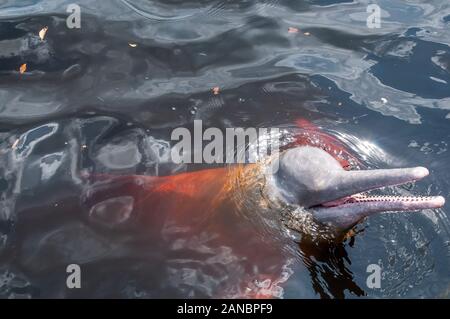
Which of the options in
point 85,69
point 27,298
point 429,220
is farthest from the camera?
point 85,69

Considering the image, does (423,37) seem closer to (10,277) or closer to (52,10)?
(52,10)

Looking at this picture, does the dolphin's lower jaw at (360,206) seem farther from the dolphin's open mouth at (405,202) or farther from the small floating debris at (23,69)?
the small floating debris at (23,69)

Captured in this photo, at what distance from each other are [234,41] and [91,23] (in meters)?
1.99

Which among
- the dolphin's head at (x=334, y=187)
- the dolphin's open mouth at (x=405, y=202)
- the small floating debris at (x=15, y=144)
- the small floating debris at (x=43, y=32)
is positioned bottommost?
the dolphin's open mouth at (x=405, y=202)

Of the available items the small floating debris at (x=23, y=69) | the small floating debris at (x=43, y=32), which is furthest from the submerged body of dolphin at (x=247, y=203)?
the small floating debris at (x=43, y=32)

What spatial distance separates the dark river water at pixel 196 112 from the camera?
540 centimetres

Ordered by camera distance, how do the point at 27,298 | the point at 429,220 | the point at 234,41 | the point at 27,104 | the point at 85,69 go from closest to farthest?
the point at 27,298 < the point at 429,220 < the point at 27,104 < the point at 85,69 < the point at 234,41

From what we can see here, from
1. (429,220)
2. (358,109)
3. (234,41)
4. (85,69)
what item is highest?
(234,41)

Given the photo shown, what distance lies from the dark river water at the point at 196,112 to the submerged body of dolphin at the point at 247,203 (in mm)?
91

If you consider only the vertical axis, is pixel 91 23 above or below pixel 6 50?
above

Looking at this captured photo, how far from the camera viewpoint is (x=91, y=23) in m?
7.96

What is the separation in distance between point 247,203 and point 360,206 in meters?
1.36

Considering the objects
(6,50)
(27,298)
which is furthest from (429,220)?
(6,50)

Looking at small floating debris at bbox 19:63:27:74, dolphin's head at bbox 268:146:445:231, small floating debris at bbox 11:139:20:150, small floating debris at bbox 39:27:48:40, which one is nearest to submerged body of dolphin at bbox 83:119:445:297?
dolphin's head at bbox 268:146:445:231
